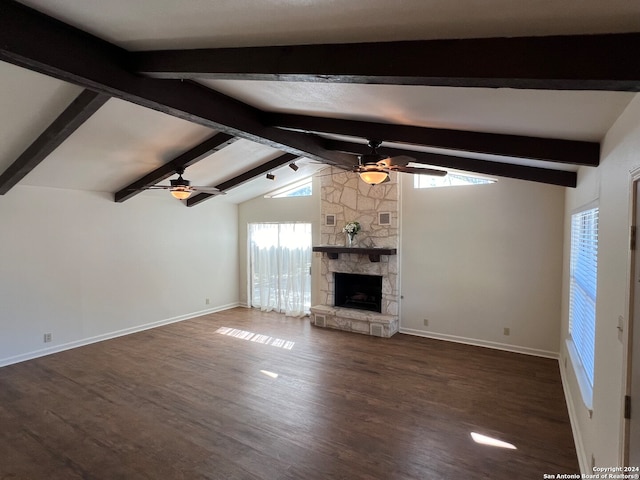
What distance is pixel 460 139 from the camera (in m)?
2.96

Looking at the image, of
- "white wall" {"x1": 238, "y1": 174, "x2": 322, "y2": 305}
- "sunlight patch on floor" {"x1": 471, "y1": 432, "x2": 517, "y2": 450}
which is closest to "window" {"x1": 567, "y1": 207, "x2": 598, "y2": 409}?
"sunlight patch on floor" {"x1": 471, "y1": 432, "x2": 517, "y2": 450}

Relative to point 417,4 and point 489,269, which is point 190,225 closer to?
point 489,269

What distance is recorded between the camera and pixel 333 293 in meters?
6.76

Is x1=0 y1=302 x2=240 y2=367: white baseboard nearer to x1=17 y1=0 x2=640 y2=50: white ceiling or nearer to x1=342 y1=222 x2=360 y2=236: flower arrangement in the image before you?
x1=342 y1=222 x2=360 y2=236: flower arrangement

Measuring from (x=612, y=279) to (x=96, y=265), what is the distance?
21.8ft

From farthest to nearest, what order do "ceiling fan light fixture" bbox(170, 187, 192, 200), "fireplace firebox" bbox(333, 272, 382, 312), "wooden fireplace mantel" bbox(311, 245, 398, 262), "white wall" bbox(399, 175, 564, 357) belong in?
"fireplace firebox" bbox(333, 272, 382, 312)
"wooden fireplace mantel" bbox(311, 245, 398, 262)
"white wall" bbox(399, 175, 564, 357)
"ceiling fan light fixture" bbox(170, 187, 192, 200)

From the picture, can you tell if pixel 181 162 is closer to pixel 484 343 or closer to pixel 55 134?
pixel 55 134

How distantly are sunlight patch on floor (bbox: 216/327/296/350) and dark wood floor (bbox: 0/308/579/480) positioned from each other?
0.10m

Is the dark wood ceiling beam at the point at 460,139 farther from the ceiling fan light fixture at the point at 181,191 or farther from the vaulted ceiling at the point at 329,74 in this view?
the ceiling fan light fixture at the point at 181,191

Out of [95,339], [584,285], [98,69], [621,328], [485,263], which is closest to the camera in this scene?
[621,328]

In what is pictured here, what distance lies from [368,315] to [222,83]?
4.53m

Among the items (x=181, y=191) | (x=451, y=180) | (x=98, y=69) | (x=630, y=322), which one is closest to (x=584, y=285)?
(x=630, y=322)

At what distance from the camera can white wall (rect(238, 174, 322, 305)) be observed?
7160 mm

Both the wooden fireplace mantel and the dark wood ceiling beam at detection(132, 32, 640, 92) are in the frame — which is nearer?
the dark wood ceiling beam at detection(132, 32, 640, 92)
